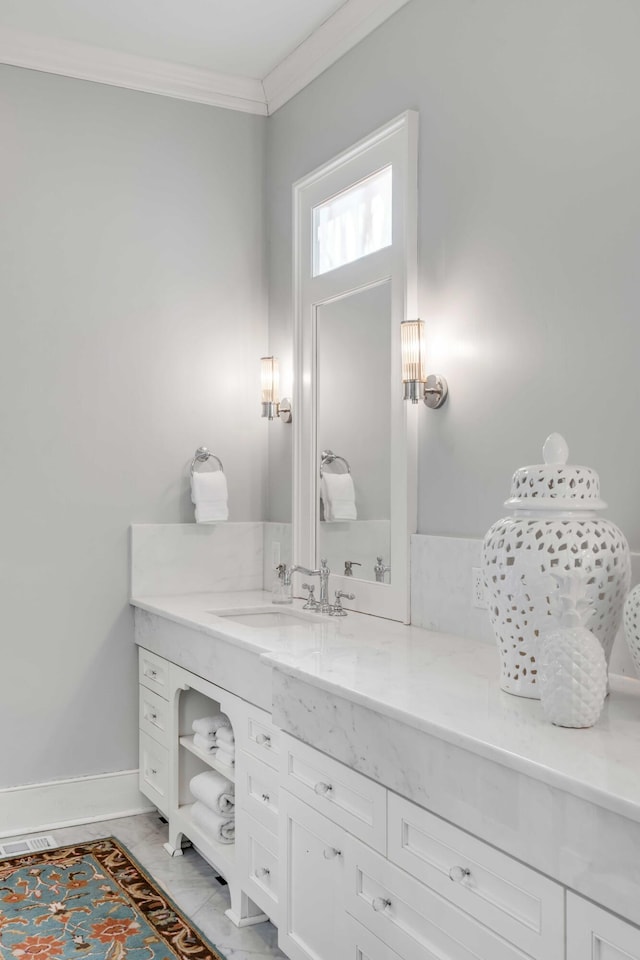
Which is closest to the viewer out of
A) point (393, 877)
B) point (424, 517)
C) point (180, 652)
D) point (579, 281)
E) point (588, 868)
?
point (588, 868)

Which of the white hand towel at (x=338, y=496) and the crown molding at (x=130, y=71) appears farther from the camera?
the crown molding at (x=130, y=71)

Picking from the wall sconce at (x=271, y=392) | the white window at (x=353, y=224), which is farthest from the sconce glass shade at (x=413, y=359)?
the wall sconce at (x=271, y=392)

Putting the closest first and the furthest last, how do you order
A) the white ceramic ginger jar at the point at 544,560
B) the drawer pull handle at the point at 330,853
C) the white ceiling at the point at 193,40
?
the white ceramic ginger jar at the point at 544,560 < the drawer pull handle at the point at 330,853 < the white ceiling at the point at 193,40

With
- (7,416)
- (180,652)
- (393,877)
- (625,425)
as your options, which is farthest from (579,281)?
(7,416)

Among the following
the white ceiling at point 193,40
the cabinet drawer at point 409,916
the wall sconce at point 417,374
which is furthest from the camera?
the white ceiling at point 193,40

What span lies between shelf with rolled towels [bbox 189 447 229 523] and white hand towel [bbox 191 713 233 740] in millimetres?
820

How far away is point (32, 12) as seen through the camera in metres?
2.95

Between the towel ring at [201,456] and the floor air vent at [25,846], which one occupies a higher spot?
the towel ring at [201,456]

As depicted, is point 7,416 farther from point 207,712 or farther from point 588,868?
point 588,868

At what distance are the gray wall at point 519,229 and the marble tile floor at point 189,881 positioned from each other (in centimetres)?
124

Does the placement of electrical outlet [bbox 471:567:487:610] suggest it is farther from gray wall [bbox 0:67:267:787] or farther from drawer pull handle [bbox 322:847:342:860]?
gray wall [bbox 0:67:267:787]

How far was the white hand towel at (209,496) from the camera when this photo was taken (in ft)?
11.0

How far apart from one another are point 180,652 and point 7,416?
3.48 feet

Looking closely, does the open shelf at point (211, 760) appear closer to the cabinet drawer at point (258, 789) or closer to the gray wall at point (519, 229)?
the cabinet drawer at point (258, 789)
